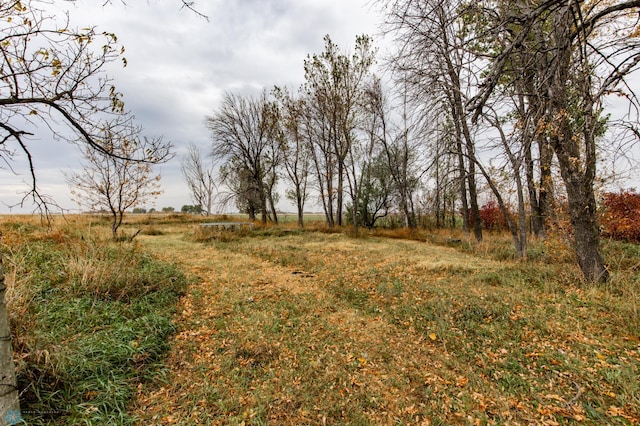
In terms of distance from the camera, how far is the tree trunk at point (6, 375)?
4.91 ft

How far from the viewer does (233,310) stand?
3916mm

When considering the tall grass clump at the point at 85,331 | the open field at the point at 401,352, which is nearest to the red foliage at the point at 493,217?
the open field at the point at 401,352

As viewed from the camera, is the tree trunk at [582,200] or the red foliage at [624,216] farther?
the red foliage at [624,216]

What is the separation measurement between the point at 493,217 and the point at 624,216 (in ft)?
19.6

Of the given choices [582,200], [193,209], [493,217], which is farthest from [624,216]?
[193,209]

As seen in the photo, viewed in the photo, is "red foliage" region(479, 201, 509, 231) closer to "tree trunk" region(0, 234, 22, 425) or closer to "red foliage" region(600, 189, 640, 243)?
"red foliage" region(600, 189, 640, 243)

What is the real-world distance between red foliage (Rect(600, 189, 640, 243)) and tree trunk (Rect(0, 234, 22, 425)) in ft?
39.7

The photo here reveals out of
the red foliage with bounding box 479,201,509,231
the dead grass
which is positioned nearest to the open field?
the dead grass

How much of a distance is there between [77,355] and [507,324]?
473 centimetres

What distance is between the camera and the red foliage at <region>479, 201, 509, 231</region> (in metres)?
13.9

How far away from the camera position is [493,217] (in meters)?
14.9

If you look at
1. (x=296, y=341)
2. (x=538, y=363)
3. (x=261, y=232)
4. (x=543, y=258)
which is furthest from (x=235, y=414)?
(x=261, y=232)

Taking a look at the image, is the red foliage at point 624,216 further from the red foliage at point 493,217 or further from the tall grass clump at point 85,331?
the tall grass clump at point 85,331

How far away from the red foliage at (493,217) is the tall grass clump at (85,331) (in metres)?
15.6
